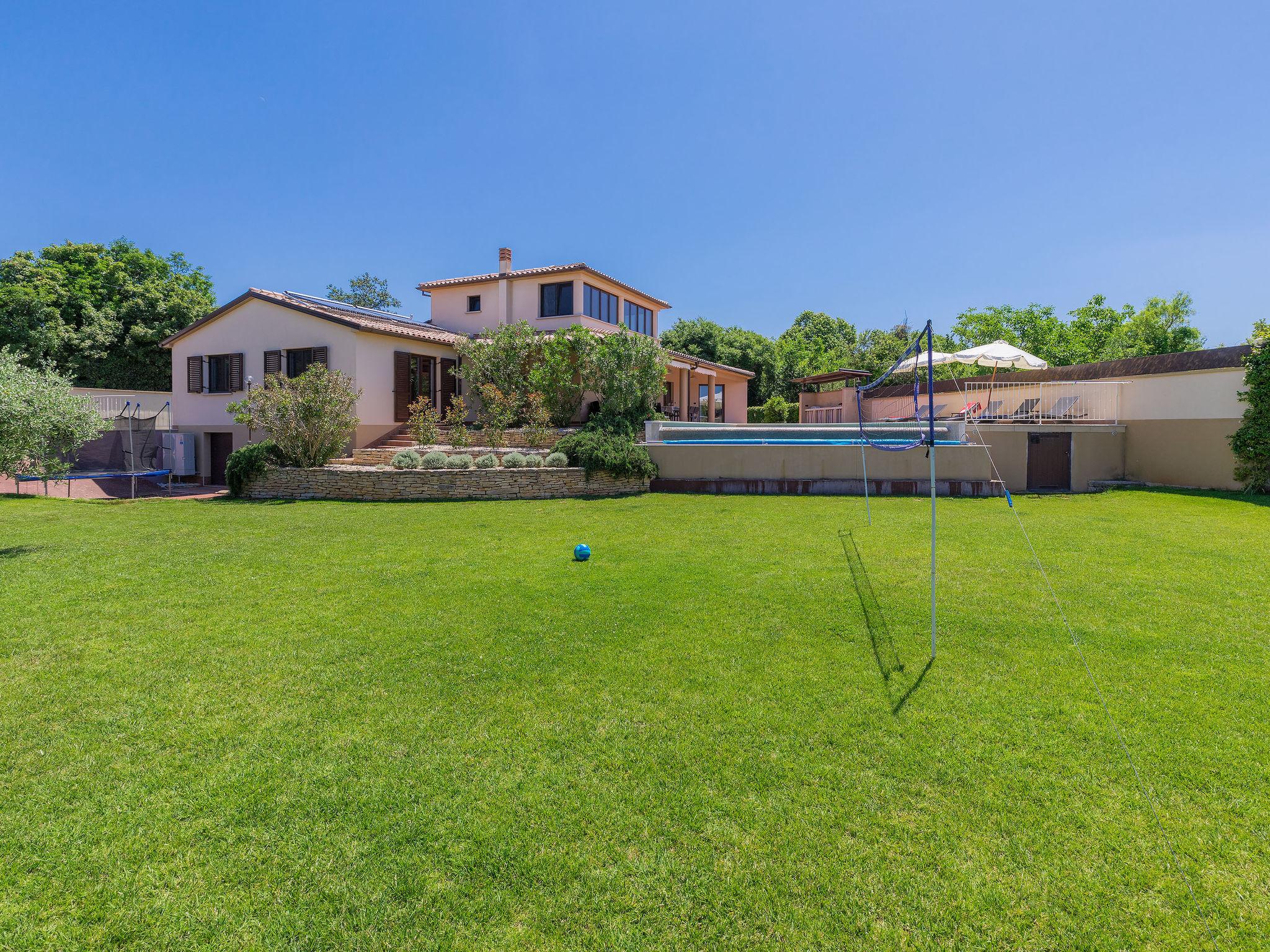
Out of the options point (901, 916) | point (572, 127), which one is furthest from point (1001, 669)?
point (572, 127)

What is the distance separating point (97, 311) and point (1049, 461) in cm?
4453

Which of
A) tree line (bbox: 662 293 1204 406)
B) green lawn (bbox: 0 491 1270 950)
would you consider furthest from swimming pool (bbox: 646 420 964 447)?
tree line (bbox: 662 293 1204 406)

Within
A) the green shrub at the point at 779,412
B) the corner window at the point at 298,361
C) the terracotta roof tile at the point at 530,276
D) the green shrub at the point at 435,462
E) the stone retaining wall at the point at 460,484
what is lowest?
the stone retaining wall at the point at 460,484

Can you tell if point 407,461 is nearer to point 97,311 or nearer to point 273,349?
point 273,349

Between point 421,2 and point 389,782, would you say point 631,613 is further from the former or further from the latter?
point 421,2

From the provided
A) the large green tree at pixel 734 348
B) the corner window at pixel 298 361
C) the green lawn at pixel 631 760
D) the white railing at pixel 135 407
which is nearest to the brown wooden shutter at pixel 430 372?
the corner window at pixel 298 361

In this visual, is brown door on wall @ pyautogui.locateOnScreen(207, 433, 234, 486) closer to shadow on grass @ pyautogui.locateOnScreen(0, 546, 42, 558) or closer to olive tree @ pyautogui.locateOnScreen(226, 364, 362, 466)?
olive tree @ pyautogui.locateOnScreen(226, 364, 362, 466)

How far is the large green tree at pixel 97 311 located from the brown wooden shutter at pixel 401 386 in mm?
19403

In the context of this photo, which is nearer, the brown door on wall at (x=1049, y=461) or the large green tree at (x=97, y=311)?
the brown door on wall at (x=1049, y=461)

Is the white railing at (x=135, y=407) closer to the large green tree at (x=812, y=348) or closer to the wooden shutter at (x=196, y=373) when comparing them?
the wooden shutter at (x=196, y=373)

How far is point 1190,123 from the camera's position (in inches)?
527

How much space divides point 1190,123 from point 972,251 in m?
11.1

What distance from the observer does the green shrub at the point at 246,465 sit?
15984 mm

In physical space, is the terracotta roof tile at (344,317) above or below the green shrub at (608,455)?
above
